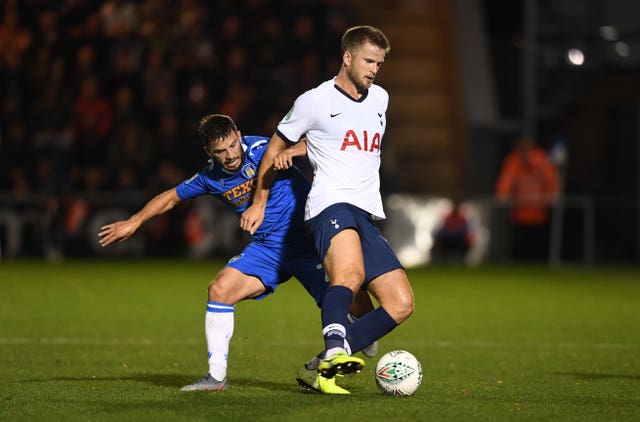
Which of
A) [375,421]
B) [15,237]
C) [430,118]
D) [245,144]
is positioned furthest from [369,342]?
[430,118]

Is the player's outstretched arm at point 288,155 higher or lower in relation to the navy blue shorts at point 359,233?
higher

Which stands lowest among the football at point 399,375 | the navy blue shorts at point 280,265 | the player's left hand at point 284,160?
the football at point 399,375

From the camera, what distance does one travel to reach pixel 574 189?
21547 millimetres

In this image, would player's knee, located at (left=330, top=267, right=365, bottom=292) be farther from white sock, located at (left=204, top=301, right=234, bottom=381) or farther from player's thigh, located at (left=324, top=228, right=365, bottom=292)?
white sock, located at (left=204, top=301, right=234, bottom=381)

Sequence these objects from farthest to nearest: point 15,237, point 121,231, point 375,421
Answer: point 15,237 → point 121,231 → point 375,421

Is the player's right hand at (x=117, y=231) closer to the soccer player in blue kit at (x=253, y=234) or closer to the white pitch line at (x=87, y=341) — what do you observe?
the soccer player in blue kit at (x=253, y=234)

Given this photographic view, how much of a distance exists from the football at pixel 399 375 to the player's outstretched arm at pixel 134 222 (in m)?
1.68

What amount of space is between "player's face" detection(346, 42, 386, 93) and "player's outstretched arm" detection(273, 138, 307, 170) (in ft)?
1.61

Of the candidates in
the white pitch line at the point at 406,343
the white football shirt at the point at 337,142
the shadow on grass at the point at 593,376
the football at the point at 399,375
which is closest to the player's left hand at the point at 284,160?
the white football shirt at the point at 337,142

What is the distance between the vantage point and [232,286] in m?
7.41

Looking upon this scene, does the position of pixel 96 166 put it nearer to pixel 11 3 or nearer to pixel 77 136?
pixel 77 136

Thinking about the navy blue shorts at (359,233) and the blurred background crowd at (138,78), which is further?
the blurred background crowd at (138,78)

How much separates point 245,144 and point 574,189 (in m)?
14.8

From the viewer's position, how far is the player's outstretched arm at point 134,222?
24.4ft
